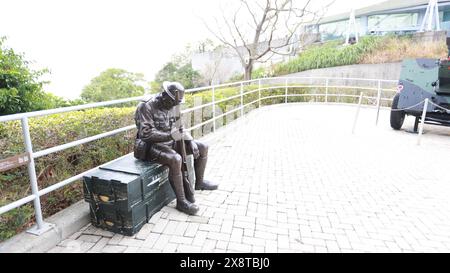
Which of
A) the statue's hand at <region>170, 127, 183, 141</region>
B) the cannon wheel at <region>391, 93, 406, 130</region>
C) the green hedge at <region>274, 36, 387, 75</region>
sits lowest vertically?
the cannon wheel at <region>391, 93, 406, 130</region>

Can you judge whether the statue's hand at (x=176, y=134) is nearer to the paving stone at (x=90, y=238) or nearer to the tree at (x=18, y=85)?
the paving stone at (x=90, y=238)

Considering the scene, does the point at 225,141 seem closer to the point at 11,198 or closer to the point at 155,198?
the point at 155,198

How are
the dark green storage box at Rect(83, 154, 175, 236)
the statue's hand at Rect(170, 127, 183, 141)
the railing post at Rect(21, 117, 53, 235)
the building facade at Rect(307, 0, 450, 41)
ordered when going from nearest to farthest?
the railing post at Rect(21, 117, 53, 235), the dark green storage box at Rect(83, 154, 175, 236), the statue's hand at Rect(170, 127, 183, 141), the building facade at Rect(307, 0, 450, 41)

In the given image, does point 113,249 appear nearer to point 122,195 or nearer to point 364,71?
point 122,195

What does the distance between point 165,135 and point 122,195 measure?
2.39 ft

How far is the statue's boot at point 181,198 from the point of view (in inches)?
122

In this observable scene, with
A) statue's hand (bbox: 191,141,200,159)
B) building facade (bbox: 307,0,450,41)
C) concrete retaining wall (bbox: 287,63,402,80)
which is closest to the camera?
statue's hand (bbox: 191,141,200,159)

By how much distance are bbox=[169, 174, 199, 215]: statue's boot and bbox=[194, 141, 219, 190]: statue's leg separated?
524 mm

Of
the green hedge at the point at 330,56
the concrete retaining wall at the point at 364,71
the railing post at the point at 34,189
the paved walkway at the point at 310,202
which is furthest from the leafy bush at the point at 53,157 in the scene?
the green hedge at the point at 330,56

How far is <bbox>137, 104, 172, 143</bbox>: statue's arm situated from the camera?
3.00 m

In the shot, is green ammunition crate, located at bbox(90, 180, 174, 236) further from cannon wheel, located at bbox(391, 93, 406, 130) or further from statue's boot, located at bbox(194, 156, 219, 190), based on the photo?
cannon wheel, located at bbox(391, 93, 406, 130)

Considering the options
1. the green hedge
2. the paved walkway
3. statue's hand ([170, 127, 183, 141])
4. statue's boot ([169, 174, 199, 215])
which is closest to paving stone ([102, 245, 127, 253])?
the paved walkway

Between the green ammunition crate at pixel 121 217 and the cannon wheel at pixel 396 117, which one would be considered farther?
the cannon wheel at pixel 396 117
